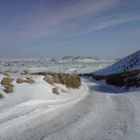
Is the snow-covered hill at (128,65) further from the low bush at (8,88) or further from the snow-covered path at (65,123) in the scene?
the snow-covered path at (65,123)

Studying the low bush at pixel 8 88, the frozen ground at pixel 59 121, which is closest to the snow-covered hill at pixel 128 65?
the low bush at pixel 8 88

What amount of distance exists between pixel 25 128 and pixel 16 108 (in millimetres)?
2108

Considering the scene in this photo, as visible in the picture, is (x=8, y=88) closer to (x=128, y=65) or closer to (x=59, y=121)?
(x=59, y=121)

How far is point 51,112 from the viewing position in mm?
12039

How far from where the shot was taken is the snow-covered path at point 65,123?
8375 millimetres

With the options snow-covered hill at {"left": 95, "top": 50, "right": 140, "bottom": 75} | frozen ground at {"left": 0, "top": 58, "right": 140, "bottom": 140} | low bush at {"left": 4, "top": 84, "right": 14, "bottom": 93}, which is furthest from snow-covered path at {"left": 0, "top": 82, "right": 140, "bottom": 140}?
snow-covered hill at {"left": 95, "top": 50, "right": 140, "bottom": 75}

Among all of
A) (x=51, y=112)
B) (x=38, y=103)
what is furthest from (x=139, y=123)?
(x=38, y=103)

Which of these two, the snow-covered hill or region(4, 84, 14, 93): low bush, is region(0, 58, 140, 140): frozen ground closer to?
region(4, 84, 14, 93): low bush

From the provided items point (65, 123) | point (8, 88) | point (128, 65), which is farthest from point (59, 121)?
point (128, 65)

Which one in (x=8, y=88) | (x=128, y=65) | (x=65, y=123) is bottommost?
(x=65, y=123)

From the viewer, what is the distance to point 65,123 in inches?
397

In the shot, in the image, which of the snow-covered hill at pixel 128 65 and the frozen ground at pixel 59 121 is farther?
the snow-covered hill at pixel 128 65

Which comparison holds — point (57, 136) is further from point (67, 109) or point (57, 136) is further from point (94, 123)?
point (67, 109)

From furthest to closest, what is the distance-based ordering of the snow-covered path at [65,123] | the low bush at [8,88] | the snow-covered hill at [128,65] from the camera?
the snow-covered hill at [128,65]
the low bush at [8,88]
the snow-covered path at [65,123]
